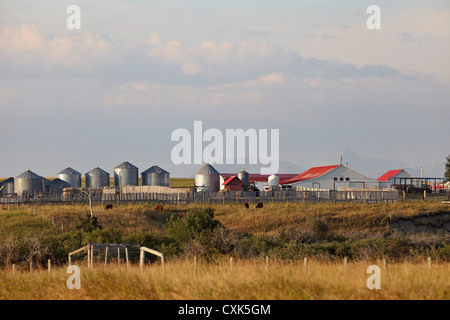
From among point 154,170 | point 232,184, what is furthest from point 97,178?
point 232,184

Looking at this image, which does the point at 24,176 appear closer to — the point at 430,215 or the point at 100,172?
the point at 100,172

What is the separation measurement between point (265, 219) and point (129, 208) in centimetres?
1521

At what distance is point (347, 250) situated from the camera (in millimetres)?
31375

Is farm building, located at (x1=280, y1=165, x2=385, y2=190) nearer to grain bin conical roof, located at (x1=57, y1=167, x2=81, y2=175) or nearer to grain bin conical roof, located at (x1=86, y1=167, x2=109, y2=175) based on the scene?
grain bin conical roof, located at (x1=86, y1=167, x2=109, y2=175)

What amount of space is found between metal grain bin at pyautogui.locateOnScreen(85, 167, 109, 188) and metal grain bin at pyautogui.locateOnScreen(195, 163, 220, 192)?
1926cm

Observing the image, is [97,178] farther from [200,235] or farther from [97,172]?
[200,235]

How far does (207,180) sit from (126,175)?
52.7 ft

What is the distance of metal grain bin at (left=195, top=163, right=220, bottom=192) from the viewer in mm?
89000

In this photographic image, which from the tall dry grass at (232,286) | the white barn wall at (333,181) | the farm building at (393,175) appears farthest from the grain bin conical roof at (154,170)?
the tall dry grass at (232,286)

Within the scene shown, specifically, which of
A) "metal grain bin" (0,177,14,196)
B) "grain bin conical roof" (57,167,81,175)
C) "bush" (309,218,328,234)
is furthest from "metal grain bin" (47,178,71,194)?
"bush" (309,218,328,234)

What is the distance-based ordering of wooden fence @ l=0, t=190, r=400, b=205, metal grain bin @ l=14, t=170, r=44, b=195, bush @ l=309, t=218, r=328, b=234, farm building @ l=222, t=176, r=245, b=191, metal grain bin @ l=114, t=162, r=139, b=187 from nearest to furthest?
bush @ l=309, t=218, r=328, b=234, wooden fence @ l=0, t=190, r=400, b=205, farm building @ l=222, t=176, r=245, b=191, metal grain bin @ l=14, t=170, r=44, b=195, metal grain bin @ l=114, t=162, r=139, b=187

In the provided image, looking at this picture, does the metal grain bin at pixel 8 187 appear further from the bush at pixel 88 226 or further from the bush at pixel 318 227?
the bush at pixel 318 227

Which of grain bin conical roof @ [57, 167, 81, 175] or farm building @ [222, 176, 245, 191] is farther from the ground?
grain bin conical roof @ [57, 167, 81, 175]

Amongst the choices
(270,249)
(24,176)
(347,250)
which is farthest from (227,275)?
(24,176)
